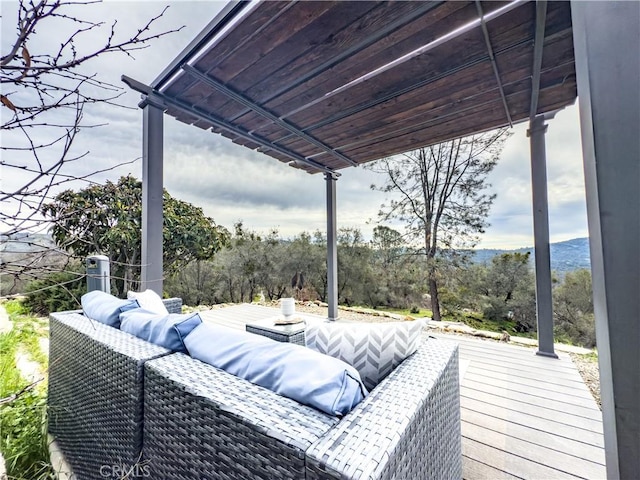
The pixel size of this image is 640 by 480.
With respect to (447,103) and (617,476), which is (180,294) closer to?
(447,103)

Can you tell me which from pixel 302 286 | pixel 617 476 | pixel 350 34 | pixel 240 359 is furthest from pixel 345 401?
pixel 302 286

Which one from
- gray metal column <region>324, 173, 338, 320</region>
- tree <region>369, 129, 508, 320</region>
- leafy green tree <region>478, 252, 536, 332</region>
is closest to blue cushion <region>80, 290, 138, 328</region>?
gray metal column <region>324, 173, 338, 320</region>

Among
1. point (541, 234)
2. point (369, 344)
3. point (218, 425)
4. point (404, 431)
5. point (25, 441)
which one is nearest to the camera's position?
point (404, 431)

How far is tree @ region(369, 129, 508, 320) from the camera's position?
16.6ft

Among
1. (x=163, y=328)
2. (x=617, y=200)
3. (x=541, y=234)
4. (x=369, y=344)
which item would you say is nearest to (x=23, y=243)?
(x=163, y=328)

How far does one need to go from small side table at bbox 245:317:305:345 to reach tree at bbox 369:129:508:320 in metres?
3.67

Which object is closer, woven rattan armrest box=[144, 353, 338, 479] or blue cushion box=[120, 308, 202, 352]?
woven rattan armrest box=[144, 353, 338, 479]

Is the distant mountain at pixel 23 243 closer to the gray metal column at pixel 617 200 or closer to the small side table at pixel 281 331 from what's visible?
the gray metal column at pixel 617 200

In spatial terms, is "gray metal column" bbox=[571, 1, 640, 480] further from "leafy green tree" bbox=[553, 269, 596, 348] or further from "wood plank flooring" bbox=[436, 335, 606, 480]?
"leafy green tree" bbox=[553, 269, 596, 348]

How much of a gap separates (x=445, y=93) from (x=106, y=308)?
3010mm

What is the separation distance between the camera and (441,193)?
5.41 meters

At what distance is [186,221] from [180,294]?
2.06 meters

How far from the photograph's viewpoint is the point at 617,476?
2.08 ft

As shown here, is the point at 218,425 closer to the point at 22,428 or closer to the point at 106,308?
the point at 106,308
